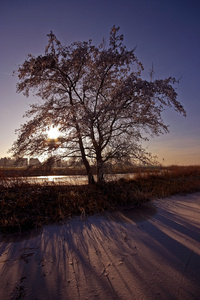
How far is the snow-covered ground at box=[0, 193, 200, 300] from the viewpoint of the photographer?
7.57 ft

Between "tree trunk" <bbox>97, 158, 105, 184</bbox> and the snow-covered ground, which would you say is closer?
→ the snow-covered ground

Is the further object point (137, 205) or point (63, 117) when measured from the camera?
point (63, 117)

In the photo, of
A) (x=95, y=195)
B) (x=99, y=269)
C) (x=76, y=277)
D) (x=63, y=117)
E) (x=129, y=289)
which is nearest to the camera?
(x=129, y=289)

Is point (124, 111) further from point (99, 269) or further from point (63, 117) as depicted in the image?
point (99, 269)

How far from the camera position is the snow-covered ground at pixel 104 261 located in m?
2.31

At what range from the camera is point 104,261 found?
2971mm

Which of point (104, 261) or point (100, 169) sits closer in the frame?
point (104, 261)

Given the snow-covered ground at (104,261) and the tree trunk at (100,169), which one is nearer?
the snow-covered ground at (104,261)

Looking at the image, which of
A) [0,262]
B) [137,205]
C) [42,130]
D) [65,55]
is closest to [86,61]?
[65,55]

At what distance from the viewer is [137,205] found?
20.9 ft

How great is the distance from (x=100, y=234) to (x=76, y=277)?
1551 millimetres

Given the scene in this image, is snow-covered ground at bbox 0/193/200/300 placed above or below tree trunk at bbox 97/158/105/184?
below

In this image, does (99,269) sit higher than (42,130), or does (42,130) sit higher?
(42,130)

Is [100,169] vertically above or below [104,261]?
above
